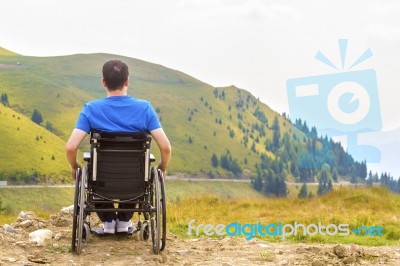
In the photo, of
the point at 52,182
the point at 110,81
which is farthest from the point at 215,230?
the point at 52,182

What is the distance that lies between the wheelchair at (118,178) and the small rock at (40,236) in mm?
892

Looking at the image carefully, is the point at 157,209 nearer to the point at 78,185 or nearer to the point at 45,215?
the point at 78,185

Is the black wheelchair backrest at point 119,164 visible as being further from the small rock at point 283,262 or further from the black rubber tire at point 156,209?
the small rock at point 283,262

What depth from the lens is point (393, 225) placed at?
13.1 metres

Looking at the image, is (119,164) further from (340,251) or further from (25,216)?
(25,216)

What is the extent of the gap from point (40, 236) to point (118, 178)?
1.79 metres

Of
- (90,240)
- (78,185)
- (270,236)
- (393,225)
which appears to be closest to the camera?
(78,185)

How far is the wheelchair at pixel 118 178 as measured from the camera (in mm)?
7312

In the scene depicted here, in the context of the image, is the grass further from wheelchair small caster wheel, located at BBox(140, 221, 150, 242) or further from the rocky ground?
wheelchair small caster wheel, located at BBox(140, 221, 150, 242)

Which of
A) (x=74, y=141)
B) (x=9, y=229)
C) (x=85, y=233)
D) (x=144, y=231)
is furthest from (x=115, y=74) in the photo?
(x=9, y=229)

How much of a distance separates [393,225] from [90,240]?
7364 mm

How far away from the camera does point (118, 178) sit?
7473 millimetres

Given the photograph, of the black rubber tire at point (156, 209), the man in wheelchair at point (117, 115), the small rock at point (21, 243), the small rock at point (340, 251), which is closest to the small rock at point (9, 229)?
the small rock at point (21, 243)

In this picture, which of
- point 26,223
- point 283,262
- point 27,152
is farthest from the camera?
point 27,152
